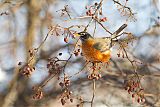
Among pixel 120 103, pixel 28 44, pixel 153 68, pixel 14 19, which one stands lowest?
pixel 120 103

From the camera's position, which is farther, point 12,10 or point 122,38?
point 12,10

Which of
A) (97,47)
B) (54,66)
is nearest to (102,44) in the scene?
(97,47)

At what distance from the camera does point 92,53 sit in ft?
4.35

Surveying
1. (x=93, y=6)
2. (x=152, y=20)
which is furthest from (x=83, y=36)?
(x=152, y=20)

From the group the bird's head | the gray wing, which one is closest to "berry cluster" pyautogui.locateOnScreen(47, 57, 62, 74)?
the bird's head

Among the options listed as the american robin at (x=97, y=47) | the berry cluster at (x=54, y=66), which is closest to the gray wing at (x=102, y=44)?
the american robin at (x=97, y=47)

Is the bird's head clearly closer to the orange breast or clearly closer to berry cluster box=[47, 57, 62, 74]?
the orange breast

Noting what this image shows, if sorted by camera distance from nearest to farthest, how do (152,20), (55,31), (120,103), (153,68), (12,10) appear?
(55,31), (152,20), (12,10), (153,68), (120,103)

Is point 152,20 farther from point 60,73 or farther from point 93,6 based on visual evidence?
point 60,73

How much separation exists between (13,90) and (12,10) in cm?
91

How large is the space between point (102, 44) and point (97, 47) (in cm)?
3

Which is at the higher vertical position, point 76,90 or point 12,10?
point 12,10

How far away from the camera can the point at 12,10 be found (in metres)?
3.23

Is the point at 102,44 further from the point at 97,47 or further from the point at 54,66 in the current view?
the point at 54,66
